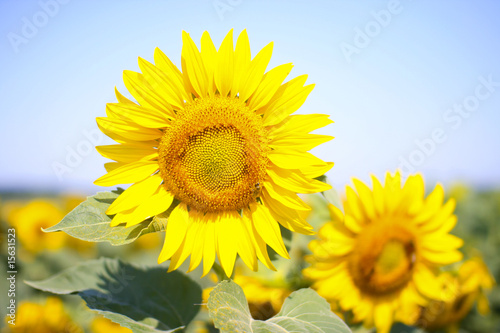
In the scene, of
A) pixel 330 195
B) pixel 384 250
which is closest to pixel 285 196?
pixel 330 195

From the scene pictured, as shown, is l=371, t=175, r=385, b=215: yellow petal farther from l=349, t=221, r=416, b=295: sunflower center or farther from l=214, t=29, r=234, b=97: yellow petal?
l=214, t=29, r=234, b=97: yellow petal

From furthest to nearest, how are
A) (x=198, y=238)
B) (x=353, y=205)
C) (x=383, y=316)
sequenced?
(x=383, y=316) < (x=353, y=205) < (x=198, y=238)

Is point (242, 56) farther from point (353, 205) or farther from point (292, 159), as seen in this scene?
point (353, 205)

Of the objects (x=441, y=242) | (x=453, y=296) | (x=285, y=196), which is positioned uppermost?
(x=285, y=196)

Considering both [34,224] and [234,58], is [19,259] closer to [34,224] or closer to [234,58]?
[34,224]

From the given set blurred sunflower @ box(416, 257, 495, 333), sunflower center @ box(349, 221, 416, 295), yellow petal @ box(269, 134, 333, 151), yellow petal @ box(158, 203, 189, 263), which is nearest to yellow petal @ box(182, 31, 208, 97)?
yellow petal @ box(269, 134, 333, 151)

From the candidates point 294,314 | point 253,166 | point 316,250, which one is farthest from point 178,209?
point 316,250

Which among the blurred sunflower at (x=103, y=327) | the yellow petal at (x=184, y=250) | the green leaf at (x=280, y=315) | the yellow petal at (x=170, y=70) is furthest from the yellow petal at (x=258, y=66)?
the blurred sunflower at (x=103, y=327)

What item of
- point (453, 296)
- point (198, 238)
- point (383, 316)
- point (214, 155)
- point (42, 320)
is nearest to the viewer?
point (198, 238)
